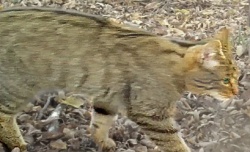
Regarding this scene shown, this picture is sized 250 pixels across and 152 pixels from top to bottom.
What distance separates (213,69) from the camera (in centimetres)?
128

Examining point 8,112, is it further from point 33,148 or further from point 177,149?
point 177,149

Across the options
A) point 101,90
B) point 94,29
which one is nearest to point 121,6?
point 94,29

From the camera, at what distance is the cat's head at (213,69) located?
1.28m

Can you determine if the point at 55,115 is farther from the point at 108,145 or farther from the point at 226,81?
the point at 226,81

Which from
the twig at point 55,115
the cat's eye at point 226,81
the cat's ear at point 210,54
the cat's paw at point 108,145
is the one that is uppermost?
the cat's ear at point 210,54

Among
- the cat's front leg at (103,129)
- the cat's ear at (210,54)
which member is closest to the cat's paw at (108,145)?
the cat's front leg at (103,129)

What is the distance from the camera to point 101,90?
1291 millimetres

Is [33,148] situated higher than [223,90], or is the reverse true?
[223,90]

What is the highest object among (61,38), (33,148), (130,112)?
(61,38)

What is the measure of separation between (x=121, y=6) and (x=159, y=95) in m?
0.22

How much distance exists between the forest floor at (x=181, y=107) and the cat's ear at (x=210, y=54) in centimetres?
5

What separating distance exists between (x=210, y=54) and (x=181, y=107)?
13 centimetres

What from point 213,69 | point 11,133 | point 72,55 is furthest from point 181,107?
point 11,133

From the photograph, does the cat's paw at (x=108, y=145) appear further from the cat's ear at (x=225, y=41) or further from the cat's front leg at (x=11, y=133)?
the cat's ear at (x=225, y=41)
